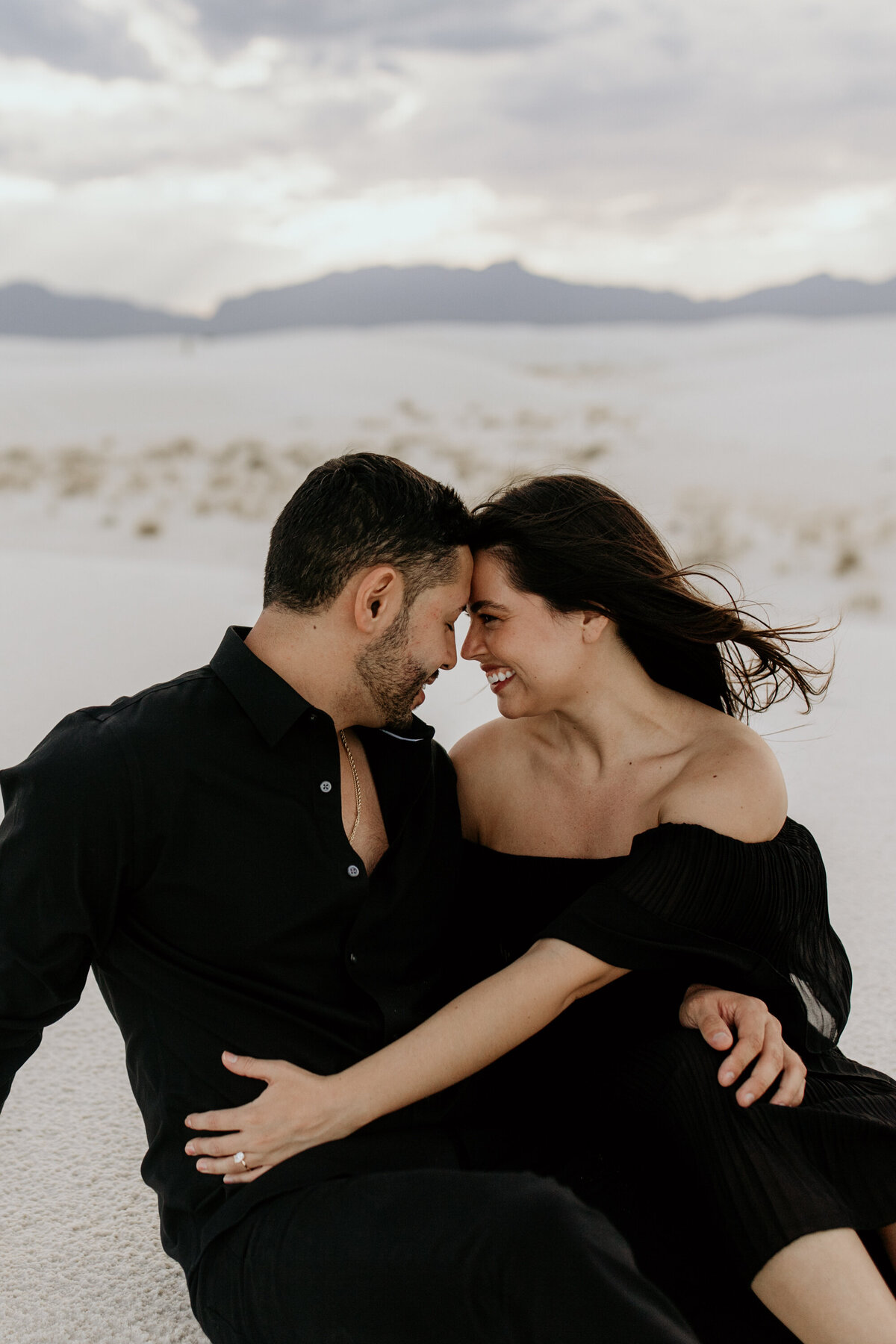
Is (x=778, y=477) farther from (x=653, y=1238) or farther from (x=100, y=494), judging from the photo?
(x=653, y=1238)

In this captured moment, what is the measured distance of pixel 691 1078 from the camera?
72.4 inches

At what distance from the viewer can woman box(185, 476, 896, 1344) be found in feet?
5.60

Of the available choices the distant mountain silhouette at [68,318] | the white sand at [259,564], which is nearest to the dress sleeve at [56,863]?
the white sand at [259,564]

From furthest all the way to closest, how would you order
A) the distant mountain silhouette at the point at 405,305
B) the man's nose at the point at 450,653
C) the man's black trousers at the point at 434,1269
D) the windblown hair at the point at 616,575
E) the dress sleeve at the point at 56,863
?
the distant mountain silhouette at the point at 405,305 < the windblown hair at the point at 616,575 < the man's nose at the point at 450,653 < the dress sleeve at the point at 56,863 < the man's black trousers at the point at 434,1269

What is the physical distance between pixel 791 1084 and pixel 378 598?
99 centimetres

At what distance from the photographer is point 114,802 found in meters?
1.66

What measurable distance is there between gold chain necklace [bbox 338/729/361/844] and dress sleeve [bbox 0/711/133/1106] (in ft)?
1.46

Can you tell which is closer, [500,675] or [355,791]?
[355,791]

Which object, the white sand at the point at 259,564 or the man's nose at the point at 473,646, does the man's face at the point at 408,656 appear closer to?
the man's nose at the point at 473,646

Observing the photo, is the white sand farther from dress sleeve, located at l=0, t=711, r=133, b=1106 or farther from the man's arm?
dress sleeve, located at l=0, t=711, r=133, b=1106

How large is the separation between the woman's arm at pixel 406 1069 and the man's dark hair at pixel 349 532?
2.10 feet

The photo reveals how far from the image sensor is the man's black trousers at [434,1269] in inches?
52.5

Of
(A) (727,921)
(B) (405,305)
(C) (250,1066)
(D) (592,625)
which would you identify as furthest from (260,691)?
(B) (405,305)

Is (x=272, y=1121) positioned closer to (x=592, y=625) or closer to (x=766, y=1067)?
(x=766, y=1067)
